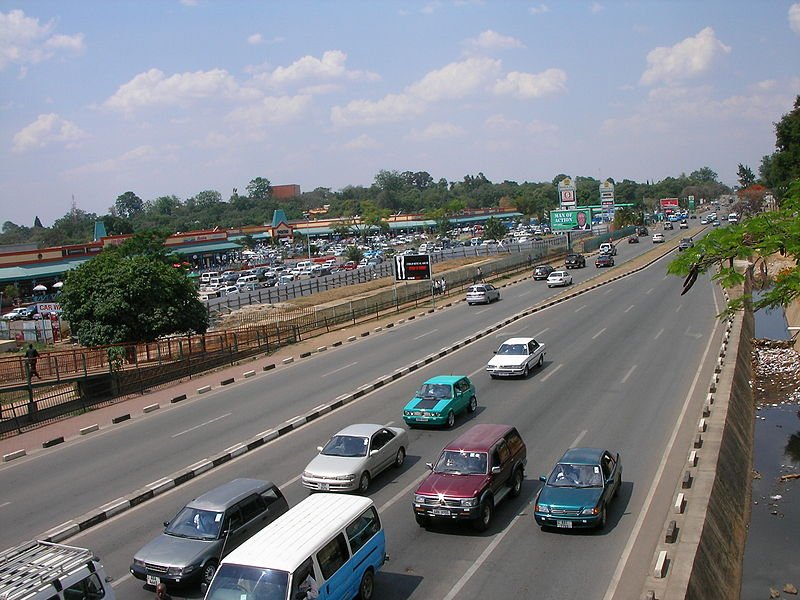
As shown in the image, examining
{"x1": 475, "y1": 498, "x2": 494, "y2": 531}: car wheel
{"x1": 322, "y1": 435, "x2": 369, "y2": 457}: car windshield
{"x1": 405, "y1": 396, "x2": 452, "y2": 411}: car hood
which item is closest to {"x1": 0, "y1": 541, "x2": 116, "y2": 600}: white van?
{"x1": 475, "y1": 498, "x2": 494, "y2": 531}: car wheel

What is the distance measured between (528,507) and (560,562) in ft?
9.58

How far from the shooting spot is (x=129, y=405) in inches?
1187

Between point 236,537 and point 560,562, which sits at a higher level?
point 236,537

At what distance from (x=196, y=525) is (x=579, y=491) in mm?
7304

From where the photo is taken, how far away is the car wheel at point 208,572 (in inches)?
486

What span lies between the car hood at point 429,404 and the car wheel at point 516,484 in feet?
18.3

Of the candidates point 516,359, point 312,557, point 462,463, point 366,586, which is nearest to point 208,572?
point 366,586

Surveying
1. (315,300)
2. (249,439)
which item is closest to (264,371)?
(249,439)

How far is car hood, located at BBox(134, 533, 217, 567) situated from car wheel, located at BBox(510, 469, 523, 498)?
21.6 ft

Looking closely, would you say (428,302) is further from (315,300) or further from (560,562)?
(560,562)

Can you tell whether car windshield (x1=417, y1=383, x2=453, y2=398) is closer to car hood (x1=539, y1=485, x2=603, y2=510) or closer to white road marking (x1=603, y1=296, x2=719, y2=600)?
A: white road marking (x1=603, y1=296, x2=719, y2=600)

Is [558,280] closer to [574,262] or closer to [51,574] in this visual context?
[574,262]

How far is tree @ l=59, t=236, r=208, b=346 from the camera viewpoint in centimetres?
3962

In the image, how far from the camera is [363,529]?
39.6ft
